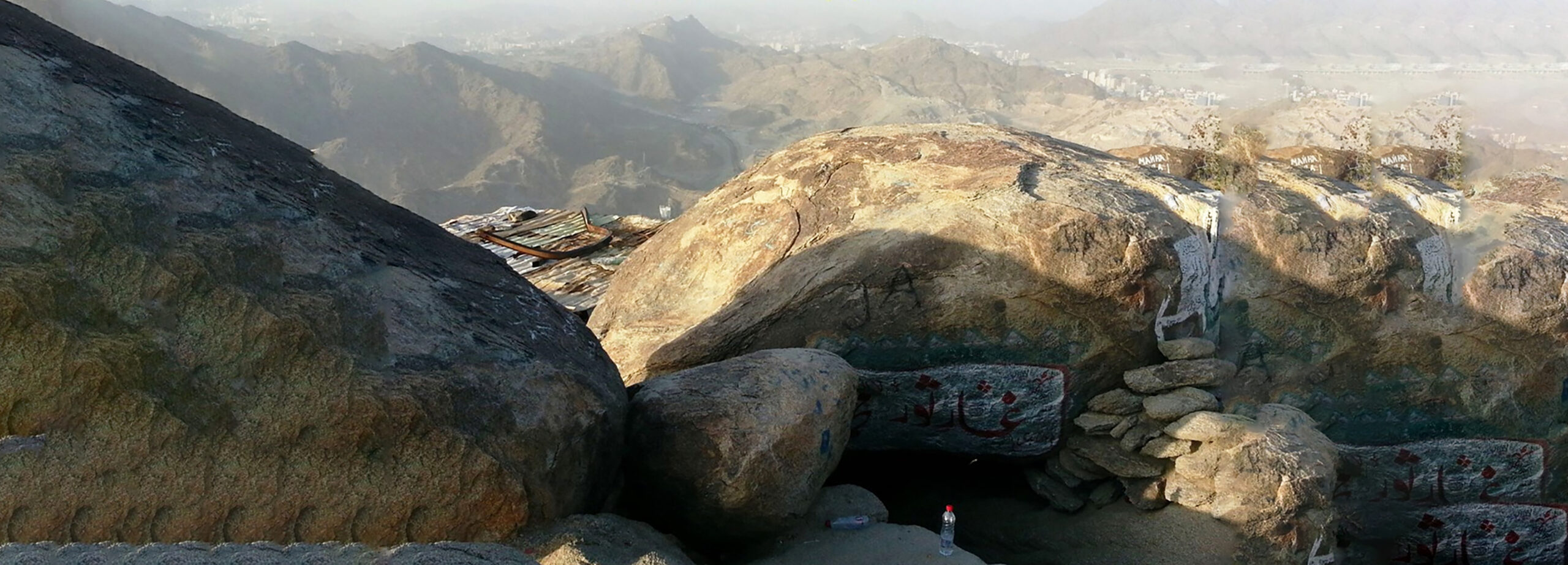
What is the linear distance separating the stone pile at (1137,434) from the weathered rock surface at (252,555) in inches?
151

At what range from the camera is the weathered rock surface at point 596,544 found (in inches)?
167

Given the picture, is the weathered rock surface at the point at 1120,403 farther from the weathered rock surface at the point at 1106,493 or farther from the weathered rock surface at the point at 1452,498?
the weathered rock surface at the point at 1452,498

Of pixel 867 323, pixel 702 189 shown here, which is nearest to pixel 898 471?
pixel 867 323

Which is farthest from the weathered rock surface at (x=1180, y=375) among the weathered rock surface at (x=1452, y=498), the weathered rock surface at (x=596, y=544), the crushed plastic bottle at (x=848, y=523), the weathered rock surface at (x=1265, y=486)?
the weathered rock surface at (x=596, y=544)

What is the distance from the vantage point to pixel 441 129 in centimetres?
Result: 6331

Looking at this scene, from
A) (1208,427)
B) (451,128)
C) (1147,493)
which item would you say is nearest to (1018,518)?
(1147,493)

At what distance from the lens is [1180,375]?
6.09 meters

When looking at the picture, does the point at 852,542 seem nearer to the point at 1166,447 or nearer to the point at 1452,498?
the point at 1166,447

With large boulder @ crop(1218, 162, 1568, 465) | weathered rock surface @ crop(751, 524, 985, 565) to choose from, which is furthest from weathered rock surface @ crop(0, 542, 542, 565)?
large boulder @ crop(1218, 162, 1568, 465)

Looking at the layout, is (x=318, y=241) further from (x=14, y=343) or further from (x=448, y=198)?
(x=448, y=198)

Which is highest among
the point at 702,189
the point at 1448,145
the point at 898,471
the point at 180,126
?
the point at 180,126

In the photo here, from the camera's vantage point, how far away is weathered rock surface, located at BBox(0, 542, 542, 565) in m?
2.58

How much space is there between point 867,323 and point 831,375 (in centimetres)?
100

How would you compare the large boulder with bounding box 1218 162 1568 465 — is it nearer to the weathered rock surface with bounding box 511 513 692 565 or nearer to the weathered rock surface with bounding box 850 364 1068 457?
the weathered rock surface with bounding box 850 364 1068 457
